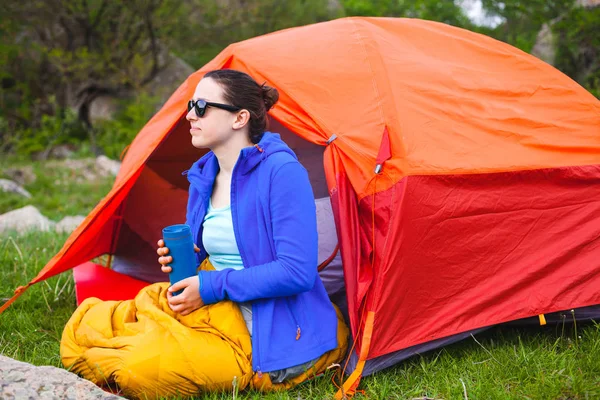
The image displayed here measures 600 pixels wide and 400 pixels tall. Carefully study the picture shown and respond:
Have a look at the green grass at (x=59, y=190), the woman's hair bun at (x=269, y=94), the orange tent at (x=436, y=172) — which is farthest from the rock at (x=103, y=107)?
the woman's hair bun at (x=269, y=94)

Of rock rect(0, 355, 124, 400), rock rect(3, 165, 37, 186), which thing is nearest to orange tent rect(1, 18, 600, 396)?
rock rect(0, 355, 124, 400)

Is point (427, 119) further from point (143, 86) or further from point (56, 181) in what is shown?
point (143, 86)

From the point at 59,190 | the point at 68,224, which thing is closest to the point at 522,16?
the point at 59,190

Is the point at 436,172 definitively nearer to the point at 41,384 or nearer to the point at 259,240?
the point at 259,240

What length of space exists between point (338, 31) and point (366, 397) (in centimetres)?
179

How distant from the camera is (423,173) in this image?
2.63m

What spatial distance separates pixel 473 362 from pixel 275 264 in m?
0.99

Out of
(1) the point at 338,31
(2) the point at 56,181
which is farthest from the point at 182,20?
(1) the point at 338,31

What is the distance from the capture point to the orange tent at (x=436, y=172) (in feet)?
8.64

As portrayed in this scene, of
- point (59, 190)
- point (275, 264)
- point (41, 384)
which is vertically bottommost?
point (59, 190)

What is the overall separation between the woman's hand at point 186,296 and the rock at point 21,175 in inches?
235

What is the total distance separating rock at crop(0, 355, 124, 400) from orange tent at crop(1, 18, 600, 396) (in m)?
0.98

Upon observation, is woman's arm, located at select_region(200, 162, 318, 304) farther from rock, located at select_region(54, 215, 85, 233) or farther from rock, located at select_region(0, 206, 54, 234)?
rock, located at select_region(0, 206, 54, 234)

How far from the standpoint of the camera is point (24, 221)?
562cm
